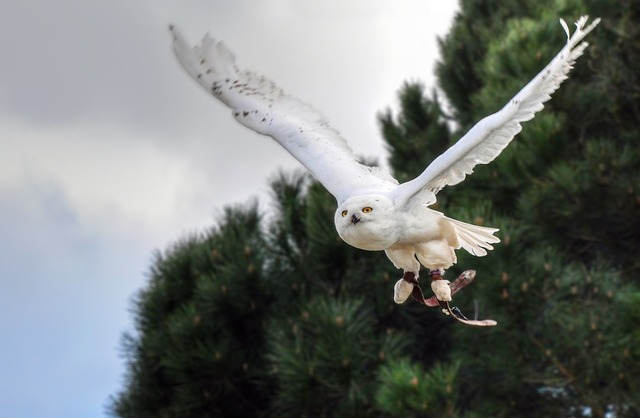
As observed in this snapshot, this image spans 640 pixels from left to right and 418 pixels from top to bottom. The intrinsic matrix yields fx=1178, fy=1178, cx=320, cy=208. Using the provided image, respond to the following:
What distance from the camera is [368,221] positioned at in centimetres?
308

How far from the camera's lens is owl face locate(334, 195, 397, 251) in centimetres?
308

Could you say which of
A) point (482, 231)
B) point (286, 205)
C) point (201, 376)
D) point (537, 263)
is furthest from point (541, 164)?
point (482, 231)

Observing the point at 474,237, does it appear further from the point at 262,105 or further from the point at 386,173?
the point at 262,105

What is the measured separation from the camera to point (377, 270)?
8258mm

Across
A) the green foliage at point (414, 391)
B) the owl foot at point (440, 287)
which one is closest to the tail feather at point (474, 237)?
the owl foot at point (440, 287)

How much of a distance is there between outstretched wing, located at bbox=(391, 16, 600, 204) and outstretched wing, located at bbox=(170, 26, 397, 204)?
0.61m

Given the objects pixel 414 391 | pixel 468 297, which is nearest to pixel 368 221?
pixel 414 391

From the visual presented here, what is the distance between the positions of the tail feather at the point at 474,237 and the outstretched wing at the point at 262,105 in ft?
1.20

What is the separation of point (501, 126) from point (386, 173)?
2.35 ft

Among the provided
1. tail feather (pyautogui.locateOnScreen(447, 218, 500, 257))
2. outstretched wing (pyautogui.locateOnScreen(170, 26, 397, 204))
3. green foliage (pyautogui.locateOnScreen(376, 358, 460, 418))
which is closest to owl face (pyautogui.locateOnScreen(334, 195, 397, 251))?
tail feather (pyautogui.locateOnScreen(447, 218, 500, 257))

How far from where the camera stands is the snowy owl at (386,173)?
3076 millimetres

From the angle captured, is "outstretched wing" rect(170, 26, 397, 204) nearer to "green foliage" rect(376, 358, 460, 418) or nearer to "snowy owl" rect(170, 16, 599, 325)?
"snowy owl" rect(170, 16, 599, 325)

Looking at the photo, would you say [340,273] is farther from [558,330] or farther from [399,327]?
[558,330]

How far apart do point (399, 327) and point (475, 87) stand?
329cm
